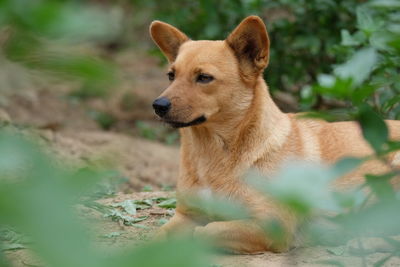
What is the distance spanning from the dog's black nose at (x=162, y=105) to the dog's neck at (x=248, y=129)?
375 mm

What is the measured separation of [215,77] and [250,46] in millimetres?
→ 385

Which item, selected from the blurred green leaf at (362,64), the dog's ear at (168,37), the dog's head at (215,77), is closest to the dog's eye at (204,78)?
the dog's head at (215,77)

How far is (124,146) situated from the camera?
1.14 m

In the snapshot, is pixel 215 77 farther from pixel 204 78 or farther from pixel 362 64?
pixel 362 64

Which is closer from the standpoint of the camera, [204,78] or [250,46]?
[204,78]

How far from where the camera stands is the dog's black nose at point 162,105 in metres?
4.02

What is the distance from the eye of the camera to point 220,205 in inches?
51.8

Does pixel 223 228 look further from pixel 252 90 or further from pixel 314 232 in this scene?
pixel 314 232

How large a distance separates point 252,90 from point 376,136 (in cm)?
314

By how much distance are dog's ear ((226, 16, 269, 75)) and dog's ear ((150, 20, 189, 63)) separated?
0.52m

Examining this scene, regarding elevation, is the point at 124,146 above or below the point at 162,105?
above

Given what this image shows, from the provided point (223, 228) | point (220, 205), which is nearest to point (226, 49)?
point (223, 228)

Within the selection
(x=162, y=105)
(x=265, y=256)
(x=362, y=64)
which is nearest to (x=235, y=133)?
(x=162, y=105)

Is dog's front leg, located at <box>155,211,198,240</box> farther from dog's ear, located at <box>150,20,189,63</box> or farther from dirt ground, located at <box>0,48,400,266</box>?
dog's ear, located at <box>150,20,189,63</box>
